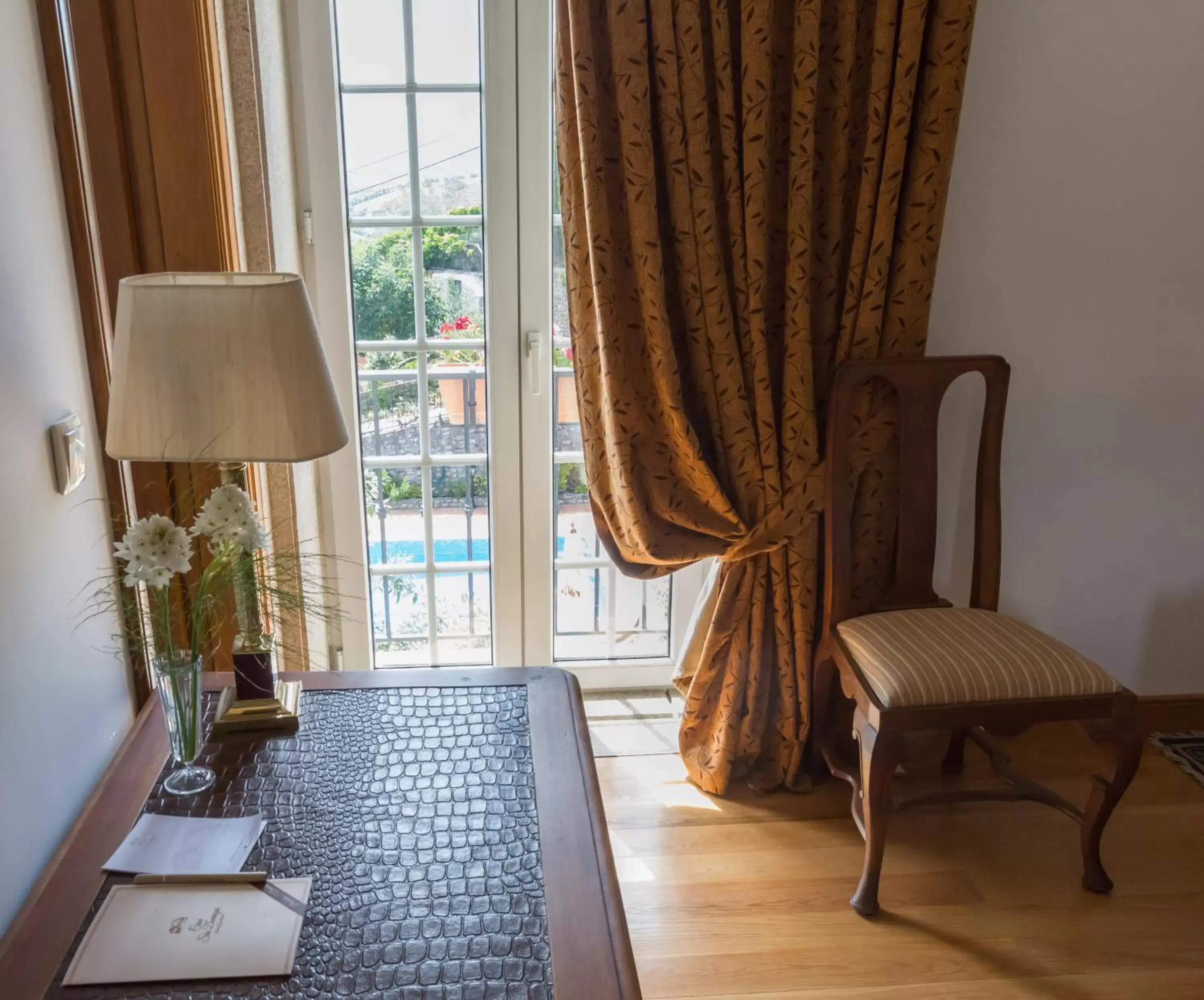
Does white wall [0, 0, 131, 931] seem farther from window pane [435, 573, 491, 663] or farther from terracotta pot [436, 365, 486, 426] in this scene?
window pane [435, 573, 491, 663]

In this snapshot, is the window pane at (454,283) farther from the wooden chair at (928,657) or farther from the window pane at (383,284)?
the wooden chair at (928,657)

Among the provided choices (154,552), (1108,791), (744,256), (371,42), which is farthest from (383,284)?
(1108,791)

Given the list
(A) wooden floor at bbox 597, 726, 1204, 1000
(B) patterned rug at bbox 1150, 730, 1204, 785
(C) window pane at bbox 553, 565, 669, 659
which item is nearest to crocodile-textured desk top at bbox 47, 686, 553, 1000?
(A) wooden floor at bbox 597, 726, 1204, 1000

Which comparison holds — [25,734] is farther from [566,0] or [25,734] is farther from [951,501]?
[951,501]

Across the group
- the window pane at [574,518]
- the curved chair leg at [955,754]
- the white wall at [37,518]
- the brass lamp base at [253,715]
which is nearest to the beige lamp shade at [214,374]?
the white wall at [37,518]

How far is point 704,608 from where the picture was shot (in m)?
2.45

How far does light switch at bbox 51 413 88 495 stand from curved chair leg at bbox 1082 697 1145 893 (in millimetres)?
1934

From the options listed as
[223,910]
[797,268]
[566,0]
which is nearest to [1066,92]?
[797,268]

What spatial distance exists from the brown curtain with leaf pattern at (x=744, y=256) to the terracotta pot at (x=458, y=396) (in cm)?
42

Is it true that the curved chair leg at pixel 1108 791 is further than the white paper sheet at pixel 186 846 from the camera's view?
Yes

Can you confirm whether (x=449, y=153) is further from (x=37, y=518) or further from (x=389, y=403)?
(x=37, y=518)

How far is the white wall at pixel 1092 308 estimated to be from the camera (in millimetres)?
2266

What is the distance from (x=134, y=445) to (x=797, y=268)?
139 centimetres

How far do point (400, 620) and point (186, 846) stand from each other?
60.3 inches
